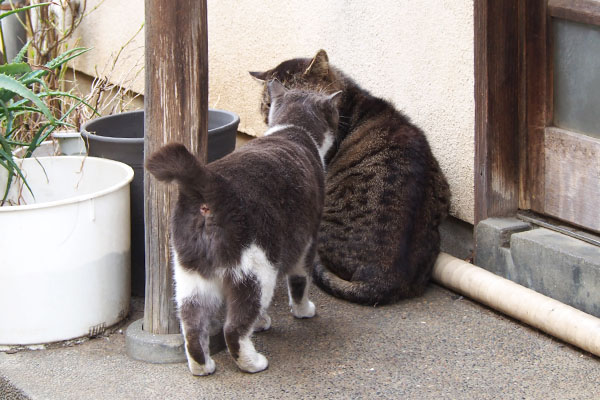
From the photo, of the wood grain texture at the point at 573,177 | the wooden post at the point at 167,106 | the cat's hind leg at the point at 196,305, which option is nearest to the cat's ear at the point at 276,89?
the wooden post at the point at 167,106

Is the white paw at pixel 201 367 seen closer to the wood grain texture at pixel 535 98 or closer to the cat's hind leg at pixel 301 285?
the cat's hind leg at pixel 301 285

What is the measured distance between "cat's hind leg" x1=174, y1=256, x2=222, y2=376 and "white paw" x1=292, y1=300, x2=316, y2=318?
63cm

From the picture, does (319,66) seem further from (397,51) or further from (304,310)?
(304,310)

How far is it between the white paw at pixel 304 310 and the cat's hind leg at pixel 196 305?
63 centimetres

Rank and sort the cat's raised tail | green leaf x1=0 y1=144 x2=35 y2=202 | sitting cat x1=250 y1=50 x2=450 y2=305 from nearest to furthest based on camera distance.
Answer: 1. the cat's raised tail
2. green leaf x1=0 y1=144 x2=35 y2=202
3. sitting cat x1=250 y1=50 x2=450 y2=305

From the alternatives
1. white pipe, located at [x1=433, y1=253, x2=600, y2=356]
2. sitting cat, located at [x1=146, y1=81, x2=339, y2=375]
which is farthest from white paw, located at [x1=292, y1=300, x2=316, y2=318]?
white pipe, located at [x1=433, y1=253, x2=600, y2=356]

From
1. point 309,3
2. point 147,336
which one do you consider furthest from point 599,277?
point 309,3

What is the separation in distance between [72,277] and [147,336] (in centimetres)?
42

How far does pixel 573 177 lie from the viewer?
11.4 ft

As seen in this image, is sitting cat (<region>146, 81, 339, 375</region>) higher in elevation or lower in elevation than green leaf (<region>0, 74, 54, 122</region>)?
lower

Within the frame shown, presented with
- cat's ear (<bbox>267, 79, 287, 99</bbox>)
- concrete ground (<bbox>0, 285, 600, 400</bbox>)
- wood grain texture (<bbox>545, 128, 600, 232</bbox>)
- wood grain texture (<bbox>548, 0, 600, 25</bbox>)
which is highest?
wood grain texture (<bbox>548, 0, 600, 25</bbox>)

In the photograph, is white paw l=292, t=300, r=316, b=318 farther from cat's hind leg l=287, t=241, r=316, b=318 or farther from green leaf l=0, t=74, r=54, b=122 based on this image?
green leaf l=0, t=74, r=54, b=122

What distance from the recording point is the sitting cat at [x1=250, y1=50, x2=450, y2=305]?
3.65 m

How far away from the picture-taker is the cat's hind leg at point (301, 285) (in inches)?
131
